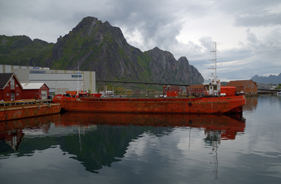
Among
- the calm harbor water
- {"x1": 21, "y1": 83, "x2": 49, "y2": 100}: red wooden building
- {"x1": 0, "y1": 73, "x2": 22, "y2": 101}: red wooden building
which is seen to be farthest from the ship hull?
the calm harbor water

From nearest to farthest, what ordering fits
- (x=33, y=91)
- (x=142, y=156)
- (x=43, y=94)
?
(x=142, y=156)
(x=33, y=91)
(x=43, y=94)

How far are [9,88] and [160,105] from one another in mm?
36340

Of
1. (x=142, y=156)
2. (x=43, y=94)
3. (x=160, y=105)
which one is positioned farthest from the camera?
(x=43, y=94)

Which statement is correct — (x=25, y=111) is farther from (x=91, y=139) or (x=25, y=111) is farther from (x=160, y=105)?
(x=160, y=105)

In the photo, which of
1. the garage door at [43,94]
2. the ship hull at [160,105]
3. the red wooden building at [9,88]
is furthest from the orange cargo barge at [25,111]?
the garage door at [43,94]

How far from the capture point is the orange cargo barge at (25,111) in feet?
111

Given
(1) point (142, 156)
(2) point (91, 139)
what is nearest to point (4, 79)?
(2) point (91, 139)

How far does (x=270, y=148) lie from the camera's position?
1789 centimetres

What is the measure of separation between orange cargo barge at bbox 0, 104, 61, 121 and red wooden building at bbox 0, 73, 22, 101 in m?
8.17

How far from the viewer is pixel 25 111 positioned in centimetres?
3716

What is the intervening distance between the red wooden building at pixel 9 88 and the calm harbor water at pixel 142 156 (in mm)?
20951

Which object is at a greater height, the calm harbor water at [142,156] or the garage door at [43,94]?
the garage door at [43,94]

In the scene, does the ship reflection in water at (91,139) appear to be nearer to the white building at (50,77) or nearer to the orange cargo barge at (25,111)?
the orange cargo barge at (25,111)

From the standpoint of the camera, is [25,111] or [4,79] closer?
[25,111]
